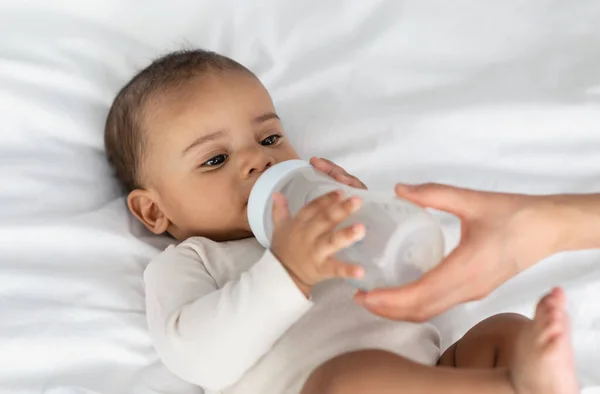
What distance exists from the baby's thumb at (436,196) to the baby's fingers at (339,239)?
76mm

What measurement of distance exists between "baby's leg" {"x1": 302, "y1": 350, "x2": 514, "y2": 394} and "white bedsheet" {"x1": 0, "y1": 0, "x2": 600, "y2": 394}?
0.27 m

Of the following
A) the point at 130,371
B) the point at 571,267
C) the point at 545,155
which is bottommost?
the point at 130,371

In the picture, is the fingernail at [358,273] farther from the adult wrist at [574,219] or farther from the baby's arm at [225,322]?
the adult wrist at [574,219]

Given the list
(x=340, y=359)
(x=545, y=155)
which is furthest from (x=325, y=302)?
(x=545, y=155)

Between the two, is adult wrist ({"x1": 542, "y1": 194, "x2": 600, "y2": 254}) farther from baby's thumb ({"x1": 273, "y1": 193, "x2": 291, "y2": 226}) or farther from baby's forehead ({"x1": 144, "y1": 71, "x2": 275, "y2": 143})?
baby's forehead ({"x1": 144, "y1": 71, "x2": 275, "y2": 143})

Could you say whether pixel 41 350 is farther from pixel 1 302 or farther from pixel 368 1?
pixel 368 1

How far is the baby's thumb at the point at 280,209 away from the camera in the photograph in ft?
3.19

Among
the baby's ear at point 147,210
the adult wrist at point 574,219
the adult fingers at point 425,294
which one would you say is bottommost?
the baby's ear at point 147,210

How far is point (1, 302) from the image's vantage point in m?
1.12

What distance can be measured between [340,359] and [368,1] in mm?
842

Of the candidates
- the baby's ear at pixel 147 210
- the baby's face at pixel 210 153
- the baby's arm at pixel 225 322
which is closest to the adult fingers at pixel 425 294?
the baby's arm at pixel 225 322

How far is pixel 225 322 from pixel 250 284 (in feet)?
0.19

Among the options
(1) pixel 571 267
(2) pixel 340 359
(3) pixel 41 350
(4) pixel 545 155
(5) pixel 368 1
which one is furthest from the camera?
(5) pixel 368 1

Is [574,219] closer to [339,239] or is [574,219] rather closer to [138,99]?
[339,239]
